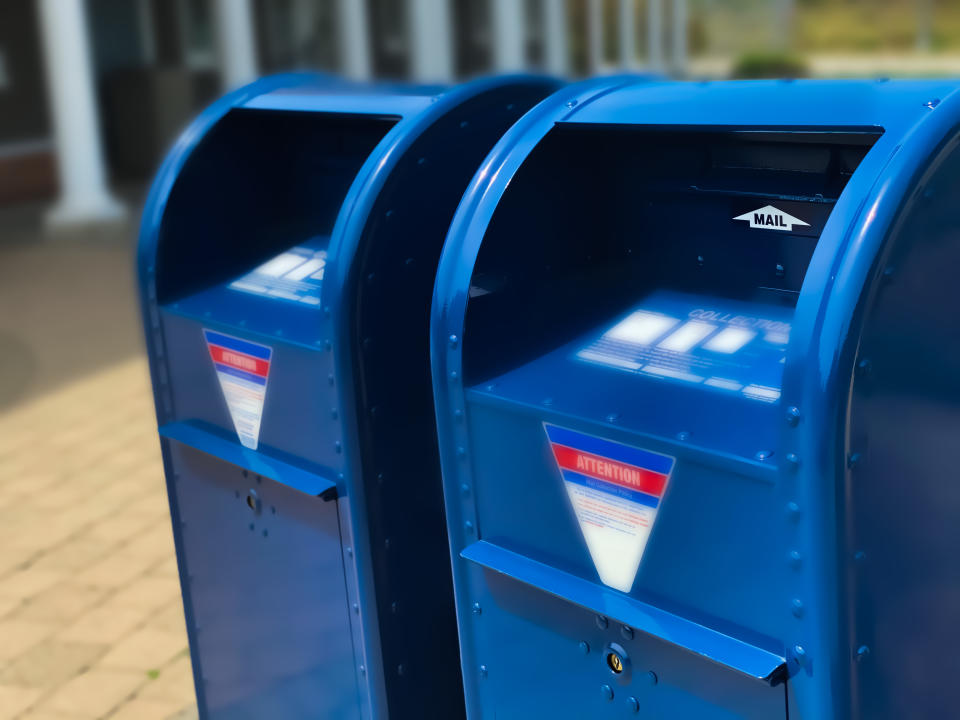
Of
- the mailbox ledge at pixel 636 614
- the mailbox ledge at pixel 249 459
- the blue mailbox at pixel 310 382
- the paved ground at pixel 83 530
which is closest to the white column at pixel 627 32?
the paved ground at pixel 83 530

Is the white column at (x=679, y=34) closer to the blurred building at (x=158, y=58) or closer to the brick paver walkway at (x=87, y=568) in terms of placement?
the blurred building at (x=158, y=58)

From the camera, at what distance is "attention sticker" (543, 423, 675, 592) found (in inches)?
56.9

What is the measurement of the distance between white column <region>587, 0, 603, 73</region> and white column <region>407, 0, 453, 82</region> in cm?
793

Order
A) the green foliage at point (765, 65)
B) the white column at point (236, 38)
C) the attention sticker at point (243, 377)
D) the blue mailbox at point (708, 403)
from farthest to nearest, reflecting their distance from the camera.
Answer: the green foliage at point (765, 65), the white column at point (236, 38), the attention sticker at point (243, 377), the blue mailbox at point (708, 403)

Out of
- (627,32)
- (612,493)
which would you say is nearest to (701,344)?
(612,493)

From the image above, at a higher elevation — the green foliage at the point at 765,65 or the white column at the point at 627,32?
the white column at the point at 627,32

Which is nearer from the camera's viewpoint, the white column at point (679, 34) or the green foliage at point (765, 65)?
the green foliage at point (765, 65)

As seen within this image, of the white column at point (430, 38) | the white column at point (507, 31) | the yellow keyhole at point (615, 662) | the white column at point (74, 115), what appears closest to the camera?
the yellow keyhole at point (615, 662)

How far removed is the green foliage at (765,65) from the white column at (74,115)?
1681 centimetres

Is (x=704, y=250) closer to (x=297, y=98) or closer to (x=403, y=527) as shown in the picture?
(x=403, y=527)

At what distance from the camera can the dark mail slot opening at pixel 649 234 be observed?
5.11 feet

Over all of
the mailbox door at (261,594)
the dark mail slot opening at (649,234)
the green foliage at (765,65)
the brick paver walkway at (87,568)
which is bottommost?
the brick paver walkway at (87,568)

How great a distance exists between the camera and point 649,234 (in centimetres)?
176

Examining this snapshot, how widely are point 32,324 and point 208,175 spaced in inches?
190
